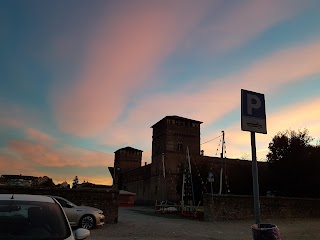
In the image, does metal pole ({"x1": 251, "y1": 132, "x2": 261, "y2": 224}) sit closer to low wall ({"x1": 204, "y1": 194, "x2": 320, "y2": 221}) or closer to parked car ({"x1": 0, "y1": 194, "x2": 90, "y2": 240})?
parked car ({"x1": 0, "y1": 194, "x2": 90, "y2": 240})

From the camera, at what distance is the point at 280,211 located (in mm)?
25297

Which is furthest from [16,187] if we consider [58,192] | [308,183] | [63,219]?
[308,183]

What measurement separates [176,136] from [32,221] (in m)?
63.4

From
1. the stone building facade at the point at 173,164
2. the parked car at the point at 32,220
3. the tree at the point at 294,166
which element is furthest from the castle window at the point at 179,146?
the parked car at the point at 32,220

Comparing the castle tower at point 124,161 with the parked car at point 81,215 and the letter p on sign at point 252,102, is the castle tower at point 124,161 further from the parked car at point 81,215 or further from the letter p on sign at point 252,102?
the letter p on sign at point 252,102

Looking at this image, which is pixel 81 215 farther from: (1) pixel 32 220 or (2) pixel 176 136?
(2) pixel 176 136

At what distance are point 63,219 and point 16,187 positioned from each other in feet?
45.7

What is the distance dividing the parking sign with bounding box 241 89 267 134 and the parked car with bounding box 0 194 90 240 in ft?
14.1

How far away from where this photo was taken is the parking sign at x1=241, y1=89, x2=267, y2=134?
24.7ft

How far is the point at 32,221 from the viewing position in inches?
191

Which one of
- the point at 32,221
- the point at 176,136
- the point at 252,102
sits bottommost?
the point at 32,221

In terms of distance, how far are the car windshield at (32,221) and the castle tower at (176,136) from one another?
200 ft

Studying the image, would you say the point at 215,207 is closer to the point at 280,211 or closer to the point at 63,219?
the point at 280,211

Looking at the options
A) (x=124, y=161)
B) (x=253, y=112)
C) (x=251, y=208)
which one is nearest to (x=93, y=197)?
(x=251, y=208)
